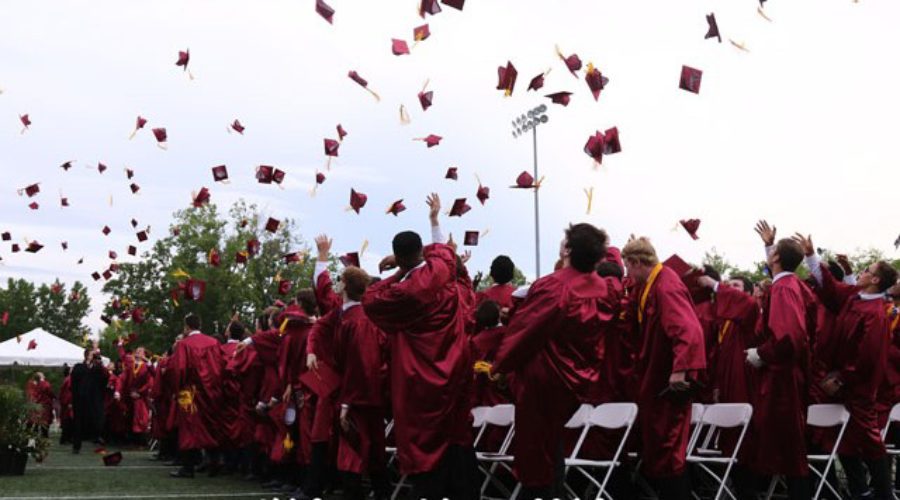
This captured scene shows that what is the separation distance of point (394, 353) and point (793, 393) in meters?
3.00

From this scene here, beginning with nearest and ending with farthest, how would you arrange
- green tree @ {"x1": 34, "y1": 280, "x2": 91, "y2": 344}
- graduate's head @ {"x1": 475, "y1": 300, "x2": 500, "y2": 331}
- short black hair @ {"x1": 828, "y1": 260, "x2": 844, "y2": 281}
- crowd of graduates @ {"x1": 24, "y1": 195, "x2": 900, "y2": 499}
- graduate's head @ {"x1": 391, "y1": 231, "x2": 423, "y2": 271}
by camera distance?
1. crowd of graduates @ {"x1": 24, "y1": 195, "x2": 900, "y2": 499}
2. graduate's head @ {"x1": 391, "y1": 231, "x2": 423, "y2": 271}
3. graduate's head @ {"x1": 475, "y1": 300, "x2": 500, "y2": 331}
4. short black hair @ {"x1": 828, "y1": 260, "x2": 844, "y2": 281}
5. green tree @ {"x1": 34, "y1": 280, "x2": 91, "y2": 344}

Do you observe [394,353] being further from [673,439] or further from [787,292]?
[787,292]

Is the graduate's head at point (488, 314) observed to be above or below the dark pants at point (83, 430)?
above

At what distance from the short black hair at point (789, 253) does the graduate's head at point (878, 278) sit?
1.73 meters

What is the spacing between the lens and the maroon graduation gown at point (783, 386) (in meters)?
7.43

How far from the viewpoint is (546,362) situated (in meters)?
6.54

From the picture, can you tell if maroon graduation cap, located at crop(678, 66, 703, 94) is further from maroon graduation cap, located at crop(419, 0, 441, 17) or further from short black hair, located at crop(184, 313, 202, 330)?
short black hair, located at crop(184, 313, 202, 330)

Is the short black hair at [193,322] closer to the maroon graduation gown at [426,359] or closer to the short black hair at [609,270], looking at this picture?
the maroon graduation gown at [426,359]

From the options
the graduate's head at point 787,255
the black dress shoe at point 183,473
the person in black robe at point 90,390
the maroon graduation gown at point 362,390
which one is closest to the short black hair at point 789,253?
the graduate's head at point 787,255

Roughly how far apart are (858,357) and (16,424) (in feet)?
32.2

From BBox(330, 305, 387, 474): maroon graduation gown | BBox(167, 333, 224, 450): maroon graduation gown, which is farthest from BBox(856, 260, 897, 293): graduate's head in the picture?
BBox(167, 333, 224, 450): maroon graduation gown

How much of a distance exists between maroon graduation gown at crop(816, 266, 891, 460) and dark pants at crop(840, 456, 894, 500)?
106 mm

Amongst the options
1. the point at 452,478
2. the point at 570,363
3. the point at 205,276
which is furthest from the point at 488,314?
the point at 205,276

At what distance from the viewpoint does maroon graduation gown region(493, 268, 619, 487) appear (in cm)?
648
